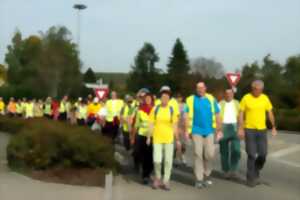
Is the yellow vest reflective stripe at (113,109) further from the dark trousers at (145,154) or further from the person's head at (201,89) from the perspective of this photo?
the person's head at (201,89)

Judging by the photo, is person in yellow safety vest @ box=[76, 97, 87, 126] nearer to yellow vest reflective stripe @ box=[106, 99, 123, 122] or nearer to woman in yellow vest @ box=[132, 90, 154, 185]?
yellow vest reflective stripe @ box=[106, 99, 123, 122]

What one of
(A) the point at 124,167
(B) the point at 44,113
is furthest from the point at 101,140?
(B) the point at 44,113

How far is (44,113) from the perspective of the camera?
33594 millimetres

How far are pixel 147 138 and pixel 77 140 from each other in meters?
1.29

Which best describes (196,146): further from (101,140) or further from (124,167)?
(124,167)

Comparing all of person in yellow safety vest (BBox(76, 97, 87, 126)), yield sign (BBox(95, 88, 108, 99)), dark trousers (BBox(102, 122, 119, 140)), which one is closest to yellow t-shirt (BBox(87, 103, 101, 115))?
person in yellow safety vest (BBox(76, 97, 87, 126))

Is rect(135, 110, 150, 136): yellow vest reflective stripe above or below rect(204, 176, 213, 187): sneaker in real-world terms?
above

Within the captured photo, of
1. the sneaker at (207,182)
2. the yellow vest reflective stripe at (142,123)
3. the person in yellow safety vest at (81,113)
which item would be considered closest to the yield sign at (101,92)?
the person in yellow safety vest at (81,113)

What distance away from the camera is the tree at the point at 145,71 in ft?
329

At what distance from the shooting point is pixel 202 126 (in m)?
12.0

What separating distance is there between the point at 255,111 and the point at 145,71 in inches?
3701

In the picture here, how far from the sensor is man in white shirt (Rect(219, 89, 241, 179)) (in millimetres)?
13203

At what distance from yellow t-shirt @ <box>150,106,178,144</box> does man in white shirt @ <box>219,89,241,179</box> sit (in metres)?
1.78

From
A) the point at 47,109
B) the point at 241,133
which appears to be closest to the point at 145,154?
the point at 241,133
